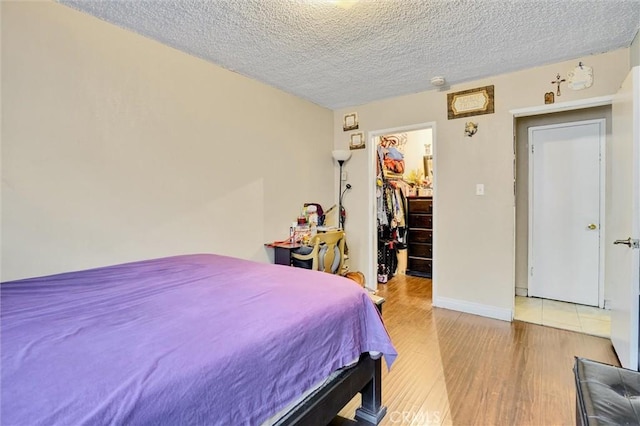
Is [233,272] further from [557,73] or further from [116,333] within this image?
[557,73]

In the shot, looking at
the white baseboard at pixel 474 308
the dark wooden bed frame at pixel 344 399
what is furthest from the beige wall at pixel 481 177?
the dark wooden bed frame at pixel 344 399

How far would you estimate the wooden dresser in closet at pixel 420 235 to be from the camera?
480 cm

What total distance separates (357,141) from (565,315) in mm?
3002

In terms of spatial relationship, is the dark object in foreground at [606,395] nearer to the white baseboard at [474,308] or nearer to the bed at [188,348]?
the bed at [188,348]

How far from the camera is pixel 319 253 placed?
3348mm

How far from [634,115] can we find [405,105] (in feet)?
7.07

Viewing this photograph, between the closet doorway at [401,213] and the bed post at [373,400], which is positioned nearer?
the bed post at [373,400]

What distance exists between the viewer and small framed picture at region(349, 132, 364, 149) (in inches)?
166

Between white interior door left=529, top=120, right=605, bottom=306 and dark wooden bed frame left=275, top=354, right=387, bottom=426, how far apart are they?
3.12 m

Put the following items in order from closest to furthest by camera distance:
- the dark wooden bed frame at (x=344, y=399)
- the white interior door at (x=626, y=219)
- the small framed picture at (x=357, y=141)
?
the dark wooden bed frame at (x=344, y=399), the white interior door at (x=626, y=219), the small framed picture at (x=357, y=141)

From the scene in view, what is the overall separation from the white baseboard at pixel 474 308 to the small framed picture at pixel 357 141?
210cm

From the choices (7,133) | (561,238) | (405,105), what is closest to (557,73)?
(405,105)

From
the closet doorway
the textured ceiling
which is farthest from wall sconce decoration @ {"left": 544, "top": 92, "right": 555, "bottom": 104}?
the closet doorway

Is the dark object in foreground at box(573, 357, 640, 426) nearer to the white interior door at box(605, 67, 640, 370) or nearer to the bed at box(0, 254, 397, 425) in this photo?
the bed at box(0, 254, 397, 425)
